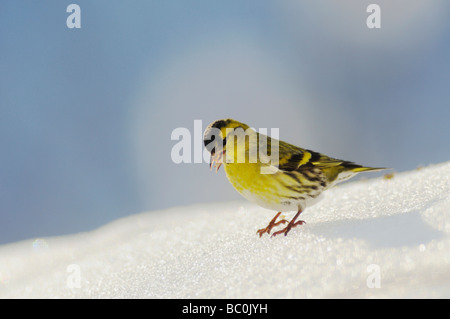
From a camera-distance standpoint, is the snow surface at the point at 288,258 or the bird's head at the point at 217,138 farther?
the bird's head at the point at 217,138

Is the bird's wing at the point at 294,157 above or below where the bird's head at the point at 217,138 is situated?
below

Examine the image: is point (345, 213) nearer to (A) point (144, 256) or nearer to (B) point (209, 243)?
(B) point (209, 243)

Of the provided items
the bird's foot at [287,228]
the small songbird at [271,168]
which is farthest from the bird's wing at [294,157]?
the bird's foot at [287,228]

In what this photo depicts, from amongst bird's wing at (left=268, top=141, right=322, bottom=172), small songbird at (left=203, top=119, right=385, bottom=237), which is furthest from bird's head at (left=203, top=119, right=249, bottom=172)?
bird's wing at (left=268, top=141, right=322, bottom=172)

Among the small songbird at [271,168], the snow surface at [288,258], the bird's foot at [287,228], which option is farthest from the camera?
the small songbird at [271,168]

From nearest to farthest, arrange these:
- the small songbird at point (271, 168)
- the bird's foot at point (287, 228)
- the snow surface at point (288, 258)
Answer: the snow surface at point (288, 258)
the bird's foot at point (287, 228)
the small songbird at point (271, 168)

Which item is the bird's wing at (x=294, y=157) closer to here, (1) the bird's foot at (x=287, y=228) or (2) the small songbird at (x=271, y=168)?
(2) the small songbird at (x=271, y=168)
